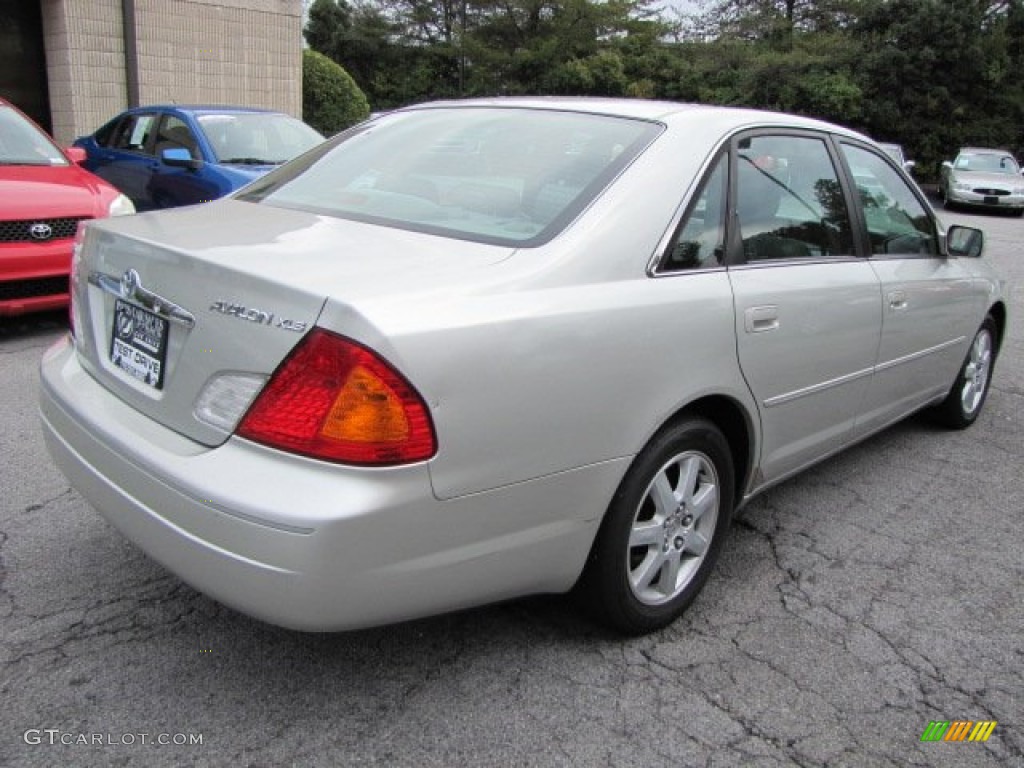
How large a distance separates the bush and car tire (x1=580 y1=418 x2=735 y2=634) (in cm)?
1715

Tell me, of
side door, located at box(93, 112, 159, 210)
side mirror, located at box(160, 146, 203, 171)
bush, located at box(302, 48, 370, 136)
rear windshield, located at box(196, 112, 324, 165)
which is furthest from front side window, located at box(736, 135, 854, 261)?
bush, located at box(302, 48, 370, 136)

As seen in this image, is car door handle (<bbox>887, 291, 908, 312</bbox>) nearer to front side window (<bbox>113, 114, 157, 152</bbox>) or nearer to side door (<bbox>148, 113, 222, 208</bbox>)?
side door (<bbox>148, 113, 222, 208</bbox>)

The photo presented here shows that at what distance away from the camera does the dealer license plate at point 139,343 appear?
2318 mm

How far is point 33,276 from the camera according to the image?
5551mm

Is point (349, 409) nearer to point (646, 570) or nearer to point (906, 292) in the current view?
point (646, 570)

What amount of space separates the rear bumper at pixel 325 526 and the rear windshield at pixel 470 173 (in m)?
0.75

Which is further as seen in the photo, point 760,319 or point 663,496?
point 760,319

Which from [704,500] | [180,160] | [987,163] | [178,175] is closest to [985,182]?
[987,163]

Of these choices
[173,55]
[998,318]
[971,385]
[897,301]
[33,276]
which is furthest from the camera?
[173,55]

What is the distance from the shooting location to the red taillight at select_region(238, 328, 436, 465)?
1.96m

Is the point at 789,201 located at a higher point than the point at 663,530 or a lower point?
higher

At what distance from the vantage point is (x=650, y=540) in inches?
104

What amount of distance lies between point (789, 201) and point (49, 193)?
4.78 metres

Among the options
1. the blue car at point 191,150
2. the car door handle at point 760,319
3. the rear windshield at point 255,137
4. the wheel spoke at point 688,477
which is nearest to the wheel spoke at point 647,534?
the wheel spoke at point 688,477
